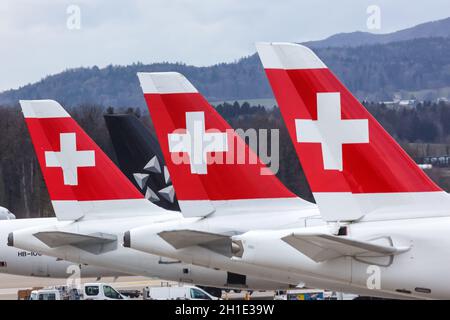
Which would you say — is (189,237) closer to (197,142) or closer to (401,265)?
(197,142)

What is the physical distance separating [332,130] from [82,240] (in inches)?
461

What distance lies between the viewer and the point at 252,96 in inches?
6245

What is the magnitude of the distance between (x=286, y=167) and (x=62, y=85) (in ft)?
457

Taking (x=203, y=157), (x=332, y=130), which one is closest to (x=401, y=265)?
(x=332, y=130)

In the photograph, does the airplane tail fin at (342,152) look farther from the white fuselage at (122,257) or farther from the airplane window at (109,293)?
the airplane window at (109,293)

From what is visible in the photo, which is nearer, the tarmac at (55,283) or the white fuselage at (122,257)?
the white fuselage at (122,257)

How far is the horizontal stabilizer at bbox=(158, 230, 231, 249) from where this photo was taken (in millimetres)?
20234

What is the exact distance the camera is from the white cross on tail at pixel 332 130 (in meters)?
14.8

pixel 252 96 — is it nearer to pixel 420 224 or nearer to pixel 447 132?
pixel 447 132

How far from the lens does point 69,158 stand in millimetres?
26938

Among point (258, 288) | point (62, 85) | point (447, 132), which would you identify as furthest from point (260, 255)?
point (62, 85)

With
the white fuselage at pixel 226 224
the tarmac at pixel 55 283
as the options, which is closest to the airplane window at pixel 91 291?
the tarmac at pixel 55 283

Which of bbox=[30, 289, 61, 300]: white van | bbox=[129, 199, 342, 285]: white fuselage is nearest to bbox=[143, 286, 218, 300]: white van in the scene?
bbox=[30, 289, 61, 300]: white van

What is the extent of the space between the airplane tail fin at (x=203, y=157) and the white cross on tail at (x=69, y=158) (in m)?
5.41
